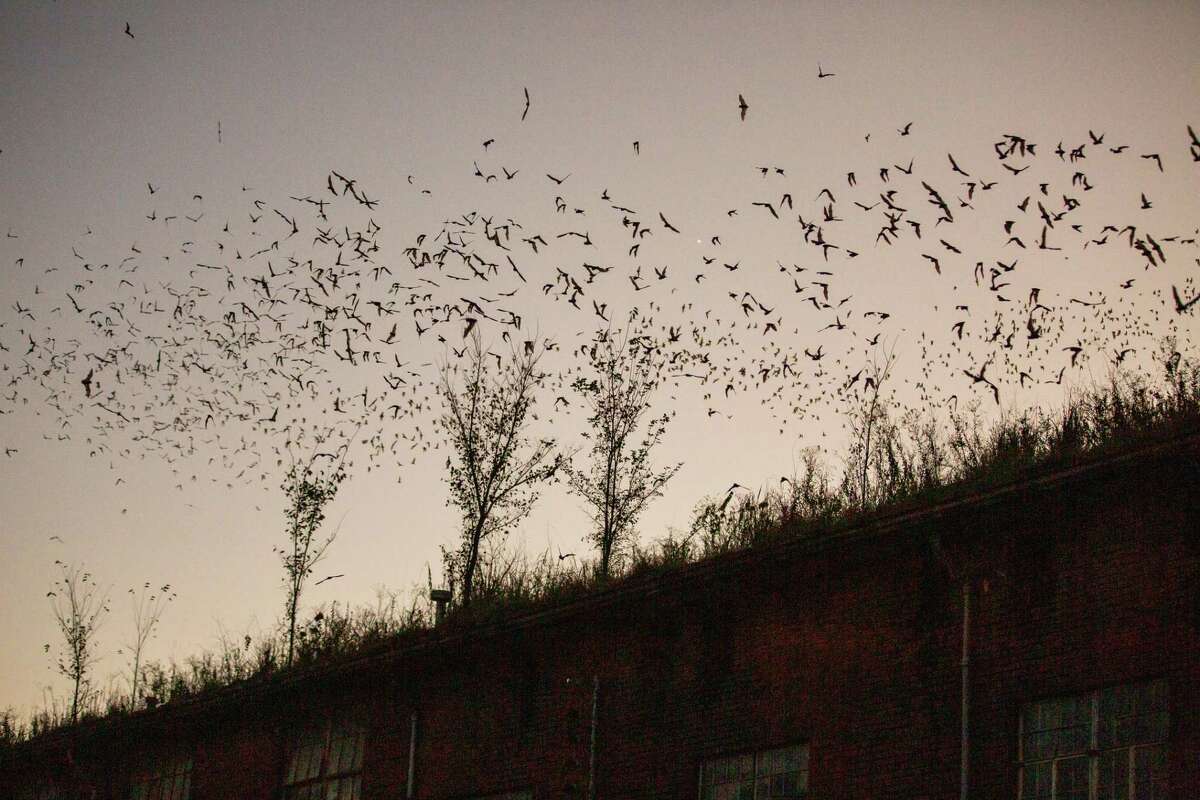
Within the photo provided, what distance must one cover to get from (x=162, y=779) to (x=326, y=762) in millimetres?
4019

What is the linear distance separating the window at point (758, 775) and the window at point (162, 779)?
32.2 ft

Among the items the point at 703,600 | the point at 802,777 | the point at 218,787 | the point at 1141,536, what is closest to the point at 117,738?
the point at 218,787

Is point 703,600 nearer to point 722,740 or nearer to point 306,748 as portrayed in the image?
point 722,740

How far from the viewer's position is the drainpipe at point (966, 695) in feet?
37.2

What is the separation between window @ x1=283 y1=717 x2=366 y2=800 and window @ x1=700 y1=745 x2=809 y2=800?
5826 millimetres

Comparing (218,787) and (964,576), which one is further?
(218,787)

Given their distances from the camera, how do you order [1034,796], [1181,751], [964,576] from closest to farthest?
[1181,751]
[1034,796]
[964,576]

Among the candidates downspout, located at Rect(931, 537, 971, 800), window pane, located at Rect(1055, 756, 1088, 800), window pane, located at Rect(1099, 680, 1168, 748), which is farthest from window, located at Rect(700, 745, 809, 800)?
window pane, located at Rect(1099, 680, 1168, 748)

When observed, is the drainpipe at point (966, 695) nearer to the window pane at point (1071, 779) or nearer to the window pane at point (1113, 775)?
the window pane at point (1071, 779)

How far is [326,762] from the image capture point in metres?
17.8

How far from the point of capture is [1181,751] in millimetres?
10273

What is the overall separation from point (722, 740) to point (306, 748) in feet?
24.0

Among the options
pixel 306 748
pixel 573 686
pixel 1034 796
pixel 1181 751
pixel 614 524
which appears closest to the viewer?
pixel 1181 751

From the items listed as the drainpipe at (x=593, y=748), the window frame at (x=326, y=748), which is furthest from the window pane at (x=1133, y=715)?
the window frame at (x=326, y=748)
